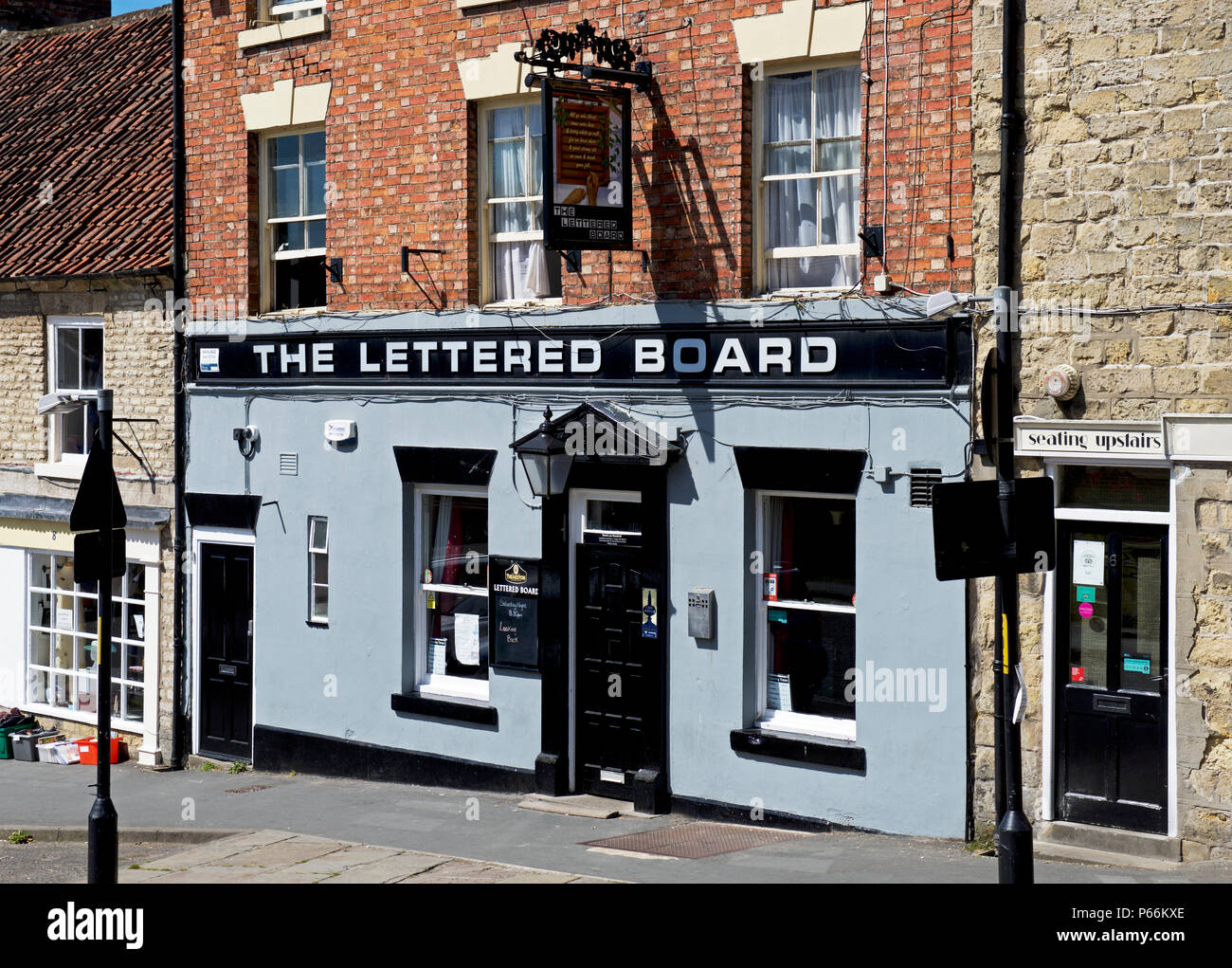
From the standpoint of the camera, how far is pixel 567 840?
1262 cm

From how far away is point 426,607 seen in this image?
50.3ft

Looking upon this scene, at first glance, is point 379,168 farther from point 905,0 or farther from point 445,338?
point 905,0

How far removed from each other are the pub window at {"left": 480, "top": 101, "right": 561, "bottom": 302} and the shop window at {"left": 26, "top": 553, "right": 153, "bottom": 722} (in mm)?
6301

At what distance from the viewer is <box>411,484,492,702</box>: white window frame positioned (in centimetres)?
1498

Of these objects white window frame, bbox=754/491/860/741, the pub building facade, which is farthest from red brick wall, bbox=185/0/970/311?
white window frame, bbox=754/491/860/741

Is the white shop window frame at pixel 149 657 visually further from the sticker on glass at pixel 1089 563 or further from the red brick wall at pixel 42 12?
the red brick wall at pixel 42 12

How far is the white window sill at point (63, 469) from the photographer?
18234 mm

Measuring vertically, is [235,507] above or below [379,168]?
below

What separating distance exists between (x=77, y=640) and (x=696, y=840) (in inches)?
386

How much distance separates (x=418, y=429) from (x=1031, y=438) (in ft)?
20.1

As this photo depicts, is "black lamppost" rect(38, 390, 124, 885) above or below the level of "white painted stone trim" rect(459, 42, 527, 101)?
below

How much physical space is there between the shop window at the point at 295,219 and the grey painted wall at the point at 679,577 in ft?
3.65

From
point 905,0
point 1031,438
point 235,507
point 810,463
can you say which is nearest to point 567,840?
point 810,463

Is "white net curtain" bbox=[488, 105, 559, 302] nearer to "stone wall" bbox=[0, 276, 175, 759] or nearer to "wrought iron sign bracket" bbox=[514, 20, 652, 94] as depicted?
"wrought iron sign bracket" bbox=[514, 20, 652, 94]
